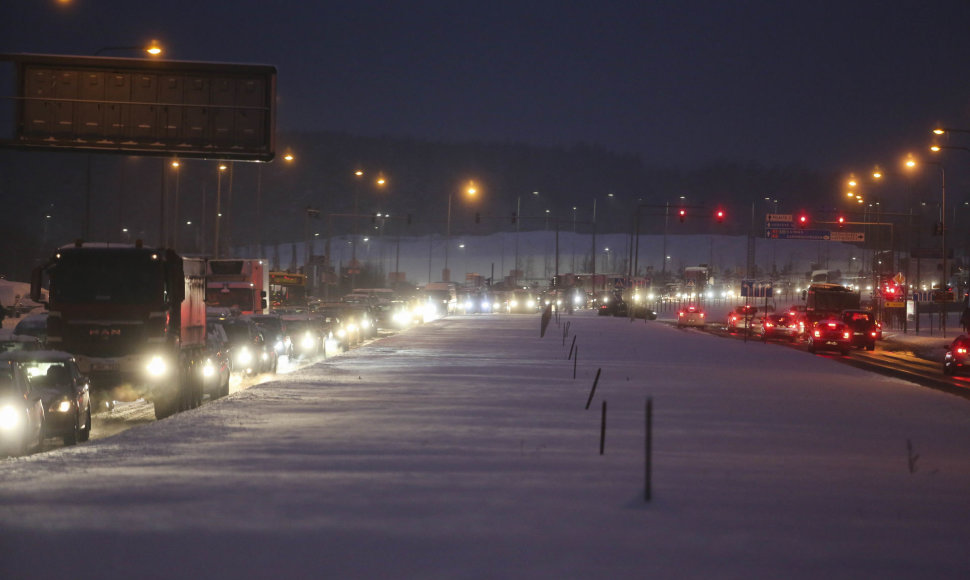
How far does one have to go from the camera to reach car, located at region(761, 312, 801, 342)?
61.9 m

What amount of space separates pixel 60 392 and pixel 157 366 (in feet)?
13.2

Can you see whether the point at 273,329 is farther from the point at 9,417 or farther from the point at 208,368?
the point at 9,417

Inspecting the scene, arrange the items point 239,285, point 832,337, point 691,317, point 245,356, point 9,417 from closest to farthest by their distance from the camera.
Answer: point 9,417
point 245,356
point 239,285
point 832,337
point 691,317

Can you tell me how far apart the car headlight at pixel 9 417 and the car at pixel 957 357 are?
29167mm

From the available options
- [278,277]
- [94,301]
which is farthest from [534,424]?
[278,277]

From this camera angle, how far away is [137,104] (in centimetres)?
3412

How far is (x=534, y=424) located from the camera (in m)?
17.3

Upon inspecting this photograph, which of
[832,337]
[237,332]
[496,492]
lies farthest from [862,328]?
[496,492]

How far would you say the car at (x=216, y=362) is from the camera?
84.0ft

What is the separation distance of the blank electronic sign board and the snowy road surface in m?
15.4

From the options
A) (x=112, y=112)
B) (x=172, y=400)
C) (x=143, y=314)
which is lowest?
(x=172, y=400)

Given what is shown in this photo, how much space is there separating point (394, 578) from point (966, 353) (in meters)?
31.4

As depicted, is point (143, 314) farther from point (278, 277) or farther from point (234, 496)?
point (278, 277)

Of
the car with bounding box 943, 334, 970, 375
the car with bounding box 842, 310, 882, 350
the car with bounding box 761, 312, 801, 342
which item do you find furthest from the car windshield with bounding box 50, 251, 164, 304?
the car with bounding box 761, 312, 801, 342
